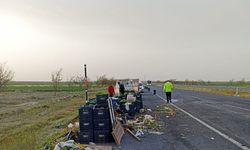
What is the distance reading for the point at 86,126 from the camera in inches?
420

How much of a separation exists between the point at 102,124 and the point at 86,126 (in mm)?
512

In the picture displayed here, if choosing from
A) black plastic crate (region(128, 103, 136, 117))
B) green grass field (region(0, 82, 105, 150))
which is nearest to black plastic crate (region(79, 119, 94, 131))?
green grass field (region(0, 82, 105, 150))

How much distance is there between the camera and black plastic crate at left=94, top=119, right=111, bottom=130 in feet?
35.1

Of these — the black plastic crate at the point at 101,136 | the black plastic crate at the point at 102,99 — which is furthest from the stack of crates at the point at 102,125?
the black plastic crate at the point at 102,99

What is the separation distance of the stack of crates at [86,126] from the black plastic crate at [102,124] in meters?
0.16

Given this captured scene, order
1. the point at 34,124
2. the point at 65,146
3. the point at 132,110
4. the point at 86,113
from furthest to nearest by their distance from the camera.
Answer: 1. the point at 34,124
2. the point at 132,110
3. the point at 86,113
4. the point at 65,146

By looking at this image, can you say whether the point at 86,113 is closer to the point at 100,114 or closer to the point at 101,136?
Answer: the point at 100,114

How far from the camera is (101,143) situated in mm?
10469

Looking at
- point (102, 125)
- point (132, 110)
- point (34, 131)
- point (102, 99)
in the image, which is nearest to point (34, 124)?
point (34, 131)

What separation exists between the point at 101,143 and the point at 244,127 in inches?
228

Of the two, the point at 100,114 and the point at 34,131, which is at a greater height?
the point at 100,114

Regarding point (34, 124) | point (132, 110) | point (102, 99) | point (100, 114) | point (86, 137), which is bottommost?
point (34, 124)

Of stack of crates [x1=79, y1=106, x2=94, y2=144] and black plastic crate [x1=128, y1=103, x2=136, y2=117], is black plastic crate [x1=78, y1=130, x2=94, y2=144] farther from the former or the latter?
black plastic crate [x1=128, y1=103, x2=136, y2=117]

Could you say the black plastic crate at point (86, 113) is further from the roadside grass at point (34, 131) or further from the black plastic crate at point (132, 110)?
the black plastic crate at point (132, 110)
